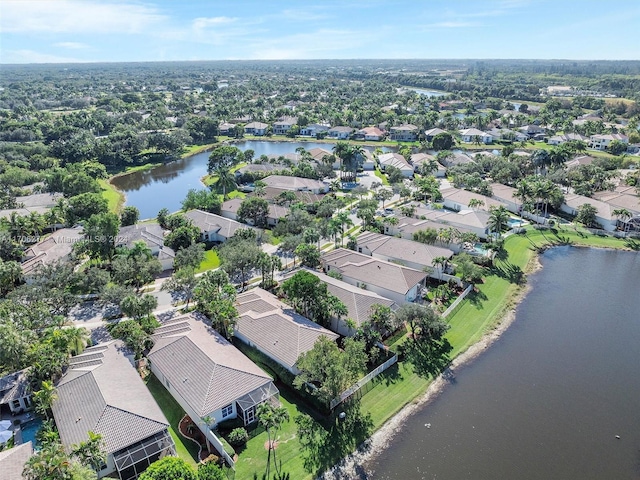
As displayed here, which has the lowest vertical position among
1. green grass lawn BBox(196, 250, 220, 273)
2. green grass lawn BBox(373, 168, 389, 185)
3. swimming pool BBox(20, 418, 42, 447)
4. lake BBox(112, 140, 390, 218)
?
lake BBox(112, 140, 390, 218)

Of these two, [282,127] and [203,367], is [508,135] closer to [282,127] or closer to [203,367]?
[282,127]

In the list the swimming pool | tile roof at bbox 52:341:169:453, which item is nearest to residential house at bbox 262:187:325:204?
tile roof at bbox 52:341:169:453

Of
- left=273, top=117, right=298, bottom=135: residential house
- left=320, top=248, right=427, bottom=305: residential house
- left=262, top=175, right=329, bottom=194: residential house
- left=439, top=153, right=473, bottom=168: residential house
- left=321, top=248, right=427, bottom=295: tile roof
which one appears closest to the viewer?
left=320, top=248, right=427, bottom=305: residential house

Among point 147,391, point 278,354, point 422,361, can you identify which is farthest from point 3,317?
point 422,361

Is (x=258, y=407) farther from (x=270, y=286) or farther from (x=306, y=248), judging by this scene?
(x=306, y=248)

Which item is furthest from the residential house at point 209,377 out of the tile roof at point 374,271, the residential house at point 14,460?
the tile roof at point 374,271

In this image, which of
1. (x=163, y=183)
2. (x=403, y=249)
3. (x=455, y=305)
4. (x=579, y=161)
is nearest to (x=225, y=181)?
(x=163, y=183)

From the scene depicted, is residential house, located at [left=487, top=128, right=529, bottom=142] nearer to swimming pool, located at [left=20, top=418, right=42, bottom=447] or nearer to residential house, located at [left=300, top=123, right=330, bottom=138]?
residential house, located at [left=300, top=123, right=330, bottom=138]
